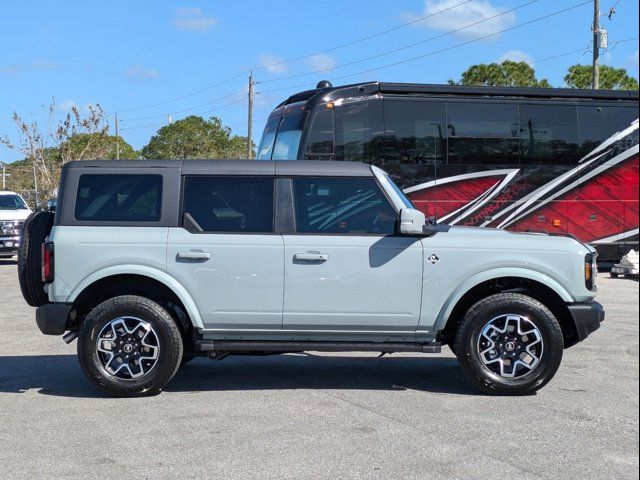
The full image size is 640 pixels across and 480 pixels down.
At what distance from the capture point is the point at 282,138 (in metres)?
16.9

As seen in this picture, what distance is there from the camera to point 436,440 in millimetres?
5660

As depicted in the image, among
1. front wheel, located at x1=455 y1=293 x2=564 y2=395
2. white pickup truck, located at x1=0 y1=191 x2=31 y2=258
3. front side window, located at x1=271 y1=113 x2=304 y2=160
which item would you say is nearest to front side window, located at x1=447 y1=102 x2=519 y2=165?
front side window, located at x1=271 y1=113 x2=304 y2=160

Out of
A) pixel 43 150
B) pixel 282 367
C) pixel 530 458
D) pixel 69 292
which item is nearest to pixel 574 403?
pixel 530 458

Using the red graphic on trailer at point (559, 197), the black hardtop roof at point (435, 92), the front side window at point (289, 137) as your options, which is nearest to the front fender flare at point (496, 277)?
the front side window at point (289, 137)

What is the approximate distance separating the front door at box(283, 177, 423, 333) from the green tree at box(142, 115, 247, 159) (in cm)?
5416

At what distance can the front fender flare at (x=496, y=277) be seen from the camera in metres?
6.94

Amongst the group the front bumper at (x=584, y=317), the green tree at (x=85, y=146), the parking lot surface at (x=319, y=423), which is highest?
the green tree at (x=85, y=146)

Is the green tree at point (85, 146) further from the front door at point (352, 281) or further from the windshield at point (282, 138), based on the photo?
the front door at point (352, 281)

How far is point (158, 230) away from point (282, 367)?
2.15 metres

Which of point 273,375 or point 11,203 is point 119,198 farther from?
point 11,203

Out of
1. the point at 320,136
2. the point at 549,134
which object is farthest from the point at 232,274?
the point at 549,134

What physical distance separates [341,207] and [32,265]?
8.80 feet

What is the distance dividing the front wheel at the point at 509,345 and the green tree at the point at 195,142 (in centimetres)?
5452

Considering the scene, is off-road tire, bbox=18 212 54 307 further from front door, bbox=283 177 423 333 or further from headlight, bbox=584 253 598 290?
headlight, bbox=584 253 598 290
